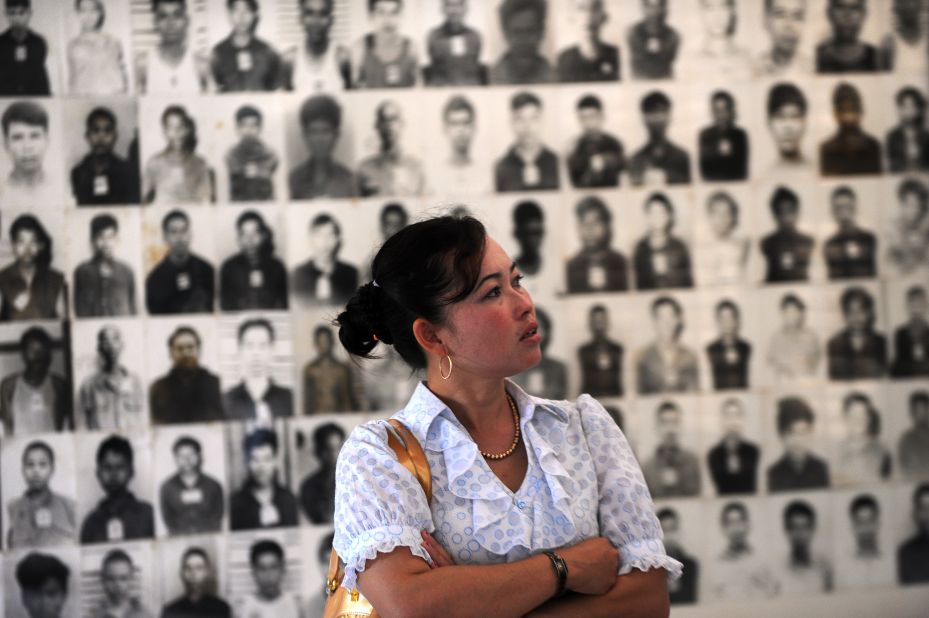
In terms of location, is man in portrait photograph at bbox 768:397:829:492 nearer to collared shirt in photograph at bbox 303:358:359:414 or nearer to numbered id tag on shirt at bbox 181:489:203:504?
collared shirt in photograph at bbox 303:358:359:414

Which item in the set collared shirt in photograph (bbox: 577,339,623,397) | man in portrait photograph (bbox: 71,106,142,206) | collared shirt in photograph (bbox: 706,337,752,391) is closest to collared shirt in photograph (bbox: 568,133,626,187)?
collared shirt in photograph (bbox: 577,339,623,397)

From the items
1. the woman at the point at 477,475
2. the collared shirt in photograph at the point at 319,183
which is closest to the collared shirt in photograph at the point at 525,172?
the collared shirt in photograph at the point at 319,183

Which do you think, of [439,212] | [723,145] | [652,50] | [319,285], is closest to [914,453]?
[723,145]

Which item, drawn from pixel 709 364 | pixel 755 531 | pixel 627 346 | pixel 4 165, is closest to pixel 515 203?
pixel 627 346

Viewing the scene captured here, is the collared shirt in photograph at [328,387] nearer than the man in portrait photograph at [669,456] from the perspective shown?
Yes

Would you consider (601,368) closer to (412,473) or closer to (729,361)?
(729,361)

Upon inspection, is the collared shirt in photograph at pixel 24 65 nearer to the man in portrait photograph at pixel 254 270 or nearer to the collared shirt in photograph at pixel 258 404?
the man in portrait photograph at pixel 254 270

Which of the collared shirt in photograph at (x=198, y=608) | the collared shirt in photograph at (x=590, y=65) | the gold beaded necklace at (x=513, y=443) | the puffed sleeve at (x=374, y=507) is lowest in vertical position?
the collared shirt in photograph at (x=198, y=608)

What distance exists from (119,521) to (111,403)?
17.7 inches

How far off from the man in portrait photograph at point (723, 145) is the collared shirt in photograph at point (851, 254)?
48 cm

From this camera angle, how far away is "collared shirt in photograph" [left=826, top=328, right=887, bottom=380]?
15.5ft

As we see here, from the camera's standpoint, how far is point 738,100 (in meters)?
4.70

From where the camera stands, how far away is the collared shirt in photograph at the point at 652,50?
15.2 feet

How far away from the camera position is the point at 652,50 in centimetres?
465
